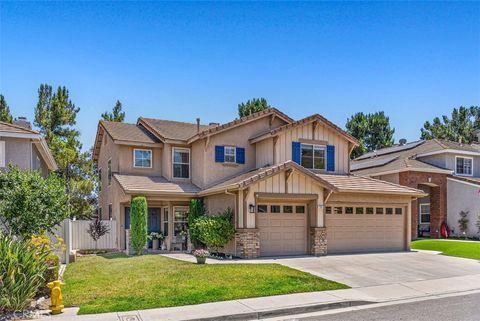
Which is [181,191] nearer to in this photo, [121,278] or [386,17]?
[121,278]

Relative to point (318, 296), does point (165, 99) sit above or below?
above

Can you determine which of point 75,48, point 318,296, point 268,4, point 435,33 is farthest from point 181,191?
point 435,33

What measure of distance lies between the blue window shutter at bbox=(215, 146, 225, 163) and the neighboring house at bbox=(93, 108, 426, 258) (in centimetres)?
5

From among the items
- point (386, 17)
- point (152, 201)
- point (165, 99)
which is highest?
point (386, 17)

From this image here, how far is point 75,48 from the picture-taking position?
1567 cm

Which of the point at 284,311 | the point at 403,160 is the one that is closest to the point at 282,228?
the point at 284,311

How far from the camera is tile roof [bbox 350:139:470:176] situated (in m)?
27.3

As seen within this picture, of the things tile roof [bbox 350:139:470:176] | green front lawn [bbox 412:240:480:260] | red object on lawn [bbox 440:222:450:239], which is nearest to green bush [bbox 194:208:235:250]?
green front lawn [bbox 412:240:480:260]

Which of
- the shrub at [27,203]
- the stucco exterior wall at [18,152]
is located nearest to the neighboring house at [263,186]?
the stucco exterior wall at [18,152]

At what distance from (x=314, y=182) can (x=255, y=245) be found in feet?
12.4

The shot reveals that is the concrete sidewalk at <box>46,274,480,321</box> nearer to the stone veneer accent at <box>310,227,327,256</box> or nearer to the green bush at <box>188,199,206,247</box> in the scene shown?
the stone veneer accent at <box>310,227,327,256</box>

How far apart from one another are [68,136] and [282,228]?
77.4 ft

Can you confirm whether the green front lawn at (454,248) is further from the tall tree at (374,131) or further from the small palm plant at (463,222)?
the tall tree at (374,131)

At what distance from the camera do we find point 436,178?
2778 centimetres
